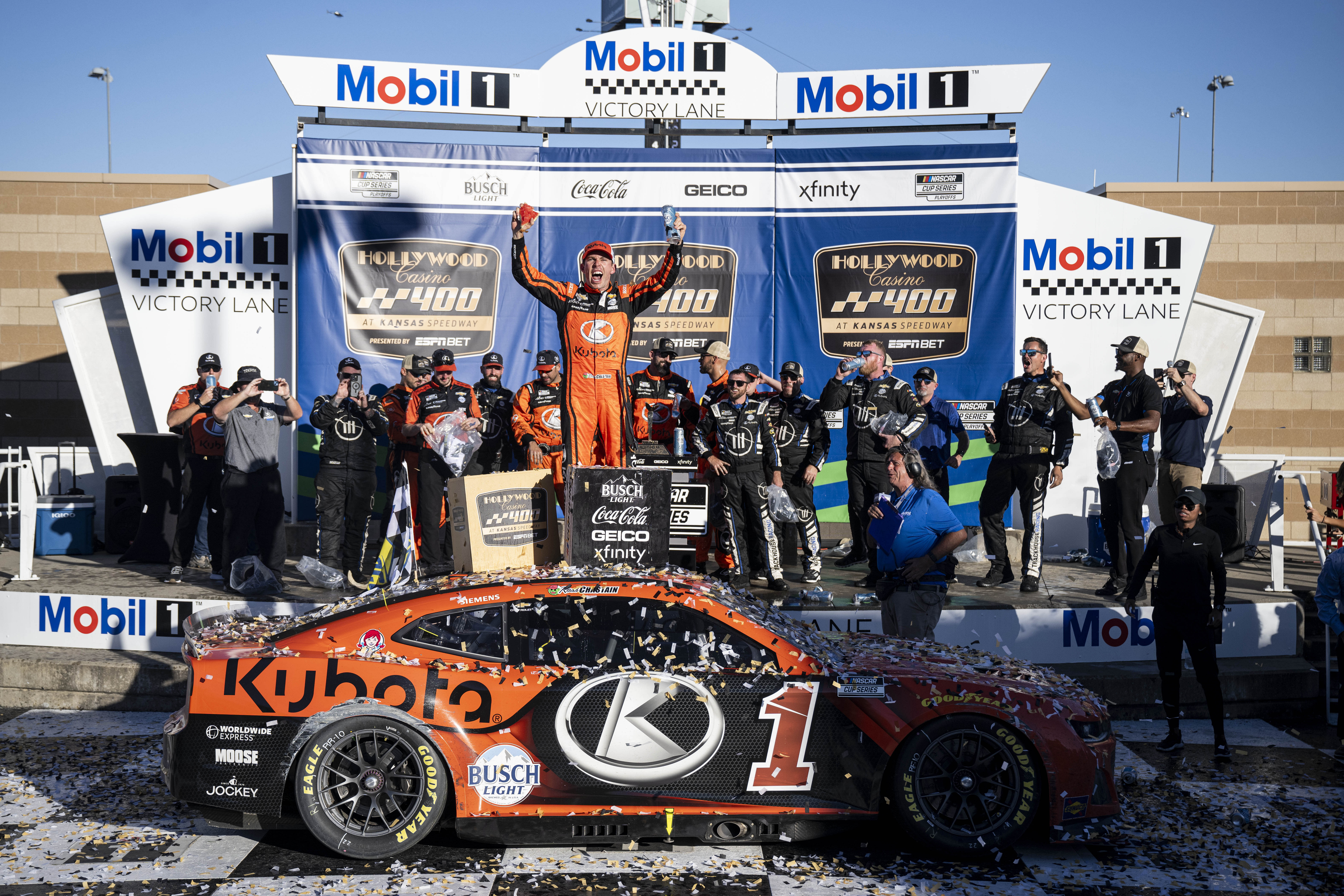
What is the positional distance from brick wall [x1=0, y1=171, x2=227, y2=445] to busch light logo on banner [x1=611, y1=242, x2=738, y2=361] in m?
9.67

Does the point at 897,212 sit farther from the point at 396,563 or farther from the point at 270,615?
the point at 270,615

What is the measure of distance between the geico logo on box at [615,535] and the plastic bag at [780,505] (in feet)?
8.49

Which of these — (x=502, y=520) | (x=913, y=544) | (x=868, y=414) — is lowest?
(x=913, y=544)

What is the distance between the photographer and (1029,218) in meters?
11.5

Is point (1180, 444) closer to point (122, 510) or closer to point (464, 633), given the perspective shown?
point (464, 633)

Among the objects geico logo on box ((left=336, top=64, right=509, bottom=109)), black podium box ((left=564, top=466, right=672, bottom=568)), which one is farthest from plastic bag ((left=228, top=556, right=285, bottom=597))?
geico logo on box ((left=336, top=64, right=509, bottom=109))

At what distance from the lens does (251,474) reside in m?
8.70

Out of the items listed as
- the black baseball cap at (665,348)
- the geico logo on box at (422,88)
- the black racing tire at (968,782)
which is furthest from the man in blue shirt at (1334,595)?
the geico logo on box at (422,88)

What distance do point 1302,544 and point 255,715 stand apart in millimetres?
13219

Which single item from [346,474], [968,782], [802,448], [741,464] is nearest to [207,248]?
[346,474]

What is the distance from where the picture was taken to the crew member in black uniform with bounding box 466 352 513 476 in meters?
9.62

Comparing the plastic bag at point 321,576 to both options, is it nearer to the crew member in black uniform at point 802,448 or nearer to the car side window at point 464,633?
the crew member in black uniform at point 802,448

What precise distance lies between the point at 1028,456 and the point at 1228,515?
3165mm

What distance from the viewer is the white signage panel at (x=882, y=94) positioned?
11.2m
